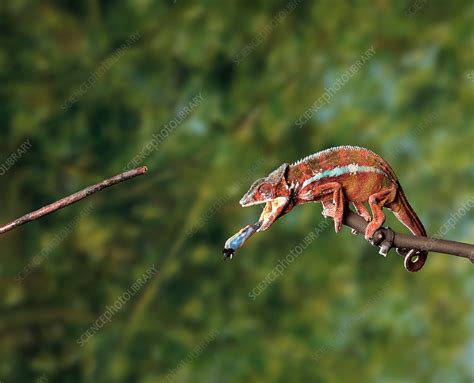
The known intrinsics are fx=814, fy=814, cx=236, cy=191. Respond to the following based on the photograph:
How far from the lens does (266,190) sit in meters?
1.63

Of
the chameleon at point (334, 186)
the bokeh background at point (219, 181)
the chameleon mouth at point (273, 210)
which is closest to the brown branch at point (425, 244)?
the chameleon at point (334, 186)

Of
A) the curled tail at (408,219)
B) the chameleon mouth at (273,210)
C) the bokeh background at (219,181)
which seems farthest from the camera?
the bokeh background at (219,181)

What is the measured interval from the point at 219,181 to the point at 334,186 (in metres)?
6.03

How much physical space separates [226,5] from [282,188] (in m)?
6.58

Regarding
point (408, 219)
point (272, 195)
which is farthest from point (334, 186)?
point (408, 219)

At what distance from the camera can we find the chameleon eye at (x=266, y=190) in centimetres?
163

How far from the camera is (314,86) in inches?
307

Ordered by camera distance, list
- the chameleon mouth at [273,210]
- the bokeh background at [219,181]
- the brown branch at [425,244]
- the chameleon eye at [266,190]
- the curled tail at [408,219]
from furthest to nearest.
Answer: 1. the bokeh background at [219,181]
2. the curled tail at [408,219]
3. the chameleon eye at [266,190]
4. the chameleon mouth at [273,210]
5. the brown branch at [425,244]

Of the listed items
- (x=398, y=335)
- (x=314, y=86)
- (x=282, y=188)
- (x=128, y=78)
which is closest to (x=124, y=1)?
(x=128, y=78)

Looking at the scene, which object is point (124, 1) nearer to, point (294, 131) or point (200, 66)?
point (200, 66)

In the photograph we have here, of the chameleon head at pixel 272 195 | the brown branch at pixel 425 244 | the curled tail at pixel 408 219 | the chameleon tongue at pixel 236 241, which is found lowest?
the curled tail at pixel 408 219

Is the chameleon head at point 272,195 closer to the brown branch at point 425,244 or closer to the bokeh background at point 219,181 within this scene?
the brown branch at point 425,244

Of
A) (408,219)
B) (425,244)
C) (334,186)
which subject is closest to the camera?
(425,244)

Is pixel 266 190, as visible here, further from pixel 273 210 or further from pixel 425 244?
pixel 425 244
